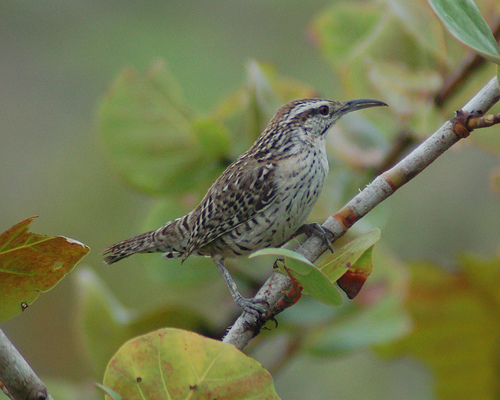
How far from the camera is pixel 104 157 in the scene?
2.83 meters

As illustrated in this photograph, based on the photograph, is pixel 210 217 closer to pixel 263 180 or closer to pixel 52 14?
pixel 263 180

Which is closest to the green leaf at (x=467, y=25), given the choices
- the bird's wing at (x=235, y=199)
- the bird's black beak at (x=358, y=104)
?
the bird's black beak at (x=358, y=104)

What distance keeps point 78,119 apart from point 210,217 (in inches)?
86.9

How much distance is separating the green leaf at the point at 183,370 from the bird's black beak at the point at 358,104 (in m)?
1.06

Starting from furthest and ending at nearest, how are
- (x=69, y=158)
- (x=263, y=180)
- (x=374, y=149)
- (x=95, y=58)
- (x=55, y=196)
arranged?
(x=95, y=58) → (x=69, y=158) → (x=55, y=196) → (x=263, y=180) → (x=374, y=149)

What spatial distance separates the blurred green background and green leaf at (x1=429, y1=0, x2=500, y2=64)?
4.16 feet

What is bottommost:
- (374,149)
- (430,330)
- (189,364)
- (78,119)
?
(430,330)

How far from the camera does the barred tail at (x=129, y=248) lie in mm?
2174

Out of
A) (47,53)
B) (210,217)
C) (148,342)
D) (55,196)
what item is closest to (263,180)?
(210,217)

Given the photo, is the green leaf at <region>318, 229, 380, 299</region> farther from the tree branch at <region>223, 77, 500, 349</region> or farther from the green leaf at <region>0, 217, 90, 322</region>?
the green leaf at <region>0, 217, 90, 322</region>

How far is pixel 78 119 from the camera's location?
161 inches

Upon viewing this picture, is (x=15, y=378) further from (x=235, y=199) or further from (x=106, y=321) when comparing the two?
(x=235, y=199)

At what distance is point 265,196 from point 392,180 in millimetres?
1025

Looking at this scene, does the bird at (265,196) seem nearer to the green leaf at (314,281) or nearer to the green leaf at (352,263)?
the green leaf at (352,263)
